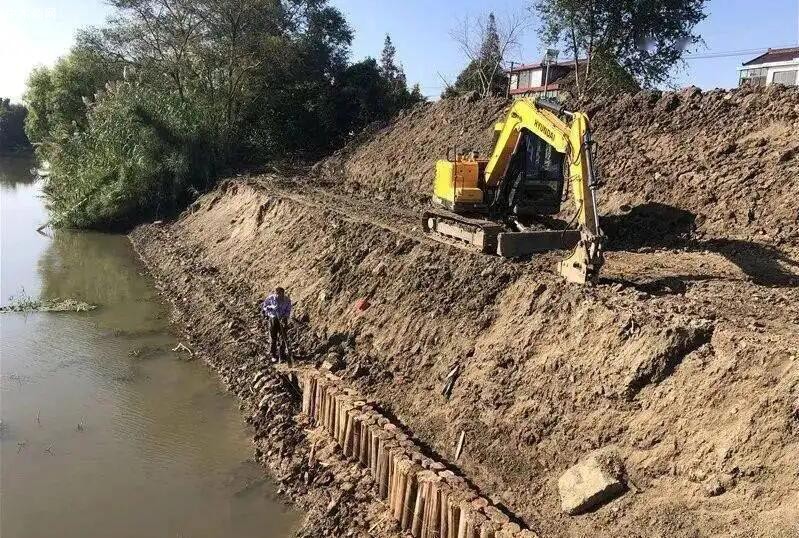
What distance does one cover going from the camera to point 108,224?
27703mm

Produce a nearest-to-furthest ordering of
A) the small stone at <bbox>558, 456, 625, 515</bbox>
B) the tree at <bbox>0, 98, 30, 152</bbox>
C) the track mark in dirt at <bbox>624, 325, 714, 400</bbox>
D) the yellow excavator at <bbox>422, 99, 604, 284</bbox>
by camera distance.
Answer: the small stone at <bbox>558, 456, 625, 515</bbox> → the track mark in dirt at <bbox>624, 325, 714, 400</bbox> → the yellow excavator at <bbox>422, 99, 604, 284</bbox> → the tree at <bbox>0, 98, 30, 152</bbox>

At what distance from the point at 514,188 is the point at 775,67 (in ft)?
78.4

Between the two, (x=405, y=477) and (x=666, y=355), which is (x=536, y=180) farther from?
(x=405, y=477)

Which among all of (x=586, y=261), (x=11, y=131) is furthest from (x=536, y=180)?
(x=11, y=131)

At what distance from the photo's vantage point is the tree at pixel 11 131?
78.3 metres

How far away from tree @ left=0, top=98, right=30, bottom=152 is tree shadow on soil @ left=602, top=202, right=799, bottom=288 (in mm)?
86976

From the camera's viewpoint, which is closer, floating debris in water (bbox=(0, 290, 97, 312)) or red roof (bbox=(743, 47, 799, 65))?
floating debris in water (bbox=(0, 290, 97, 312))

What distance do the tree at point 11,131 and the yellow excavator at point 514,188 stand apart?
84769 mm

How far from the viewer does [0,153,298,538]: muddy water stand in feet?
26.2

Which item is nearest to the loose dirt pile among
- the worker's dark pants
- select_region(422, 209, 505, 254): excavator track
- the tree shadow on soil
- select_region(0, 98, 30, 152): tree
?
the tree shadow on soil

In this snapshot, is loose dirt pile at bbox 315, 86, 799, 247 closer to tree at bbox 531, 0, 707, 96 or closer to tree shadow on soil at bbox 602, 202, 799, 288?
tree shadow on soil at bbox 602, 202, 799, 288

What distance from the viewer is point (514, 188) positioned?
12.2 meters

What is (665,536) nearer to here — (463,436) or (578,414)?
(578,414)

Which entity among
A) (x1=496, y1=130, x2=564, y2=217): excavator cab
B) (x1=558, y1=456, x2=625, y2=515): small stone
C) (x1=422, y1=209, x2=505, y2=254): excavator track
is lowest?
(x1=558, y1=456, x2=625, y2=515): small stone
